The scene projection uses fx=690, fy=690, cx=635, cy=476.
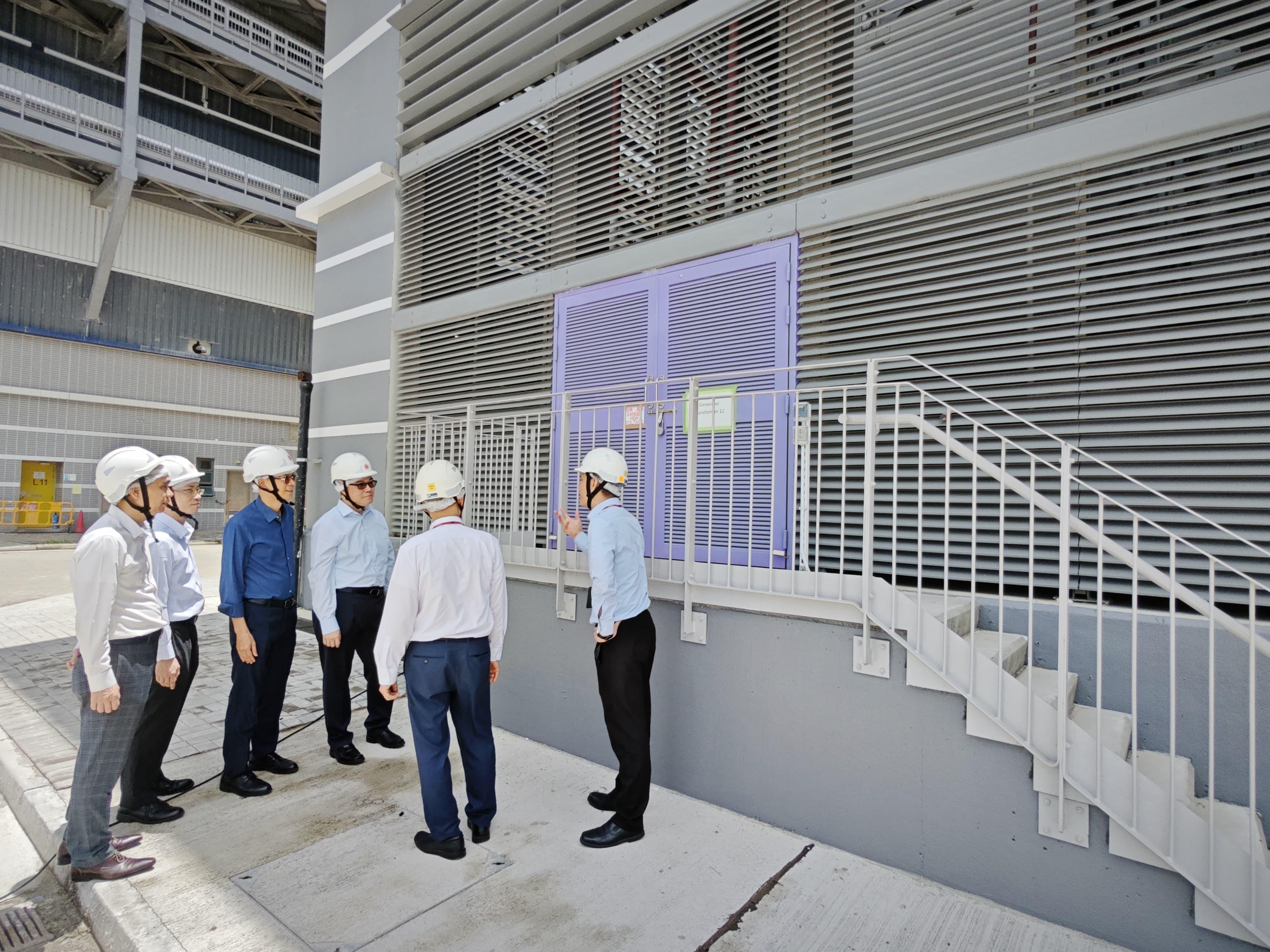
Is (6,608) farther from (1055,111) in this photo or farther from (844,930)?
(1055,111)

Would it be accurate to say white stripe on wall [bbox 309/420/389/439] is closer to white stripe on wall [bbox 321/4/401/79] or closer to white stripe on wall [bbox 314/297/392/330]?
white stripe on wall [bbox 314/297/392/330]

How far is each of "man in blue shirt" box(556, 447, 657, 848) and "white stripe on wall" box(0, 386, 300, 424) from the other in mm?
18855

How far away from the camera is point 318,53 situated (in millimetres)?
21000

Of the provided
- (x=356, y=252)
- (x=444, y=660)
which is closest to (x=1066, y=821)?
(x=444, y=660)

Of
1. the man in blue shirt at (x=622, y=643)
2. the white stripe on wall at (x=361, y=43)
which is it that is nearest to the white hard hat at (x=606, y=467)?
the man in blue shirt at (x=622, y=643)

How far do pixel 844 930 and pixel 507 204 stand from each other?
710 cm

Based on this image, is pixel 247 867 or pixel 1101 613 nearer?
pixel 1101 613

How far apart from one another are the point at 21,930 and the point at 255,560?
198cm

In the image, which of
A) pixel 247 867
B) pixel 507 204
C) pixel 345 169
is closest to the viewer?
pixel 247 867

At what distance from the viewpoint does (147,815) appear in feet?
12.7

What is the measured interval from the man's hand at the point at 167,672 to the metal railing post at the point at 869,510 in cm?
357

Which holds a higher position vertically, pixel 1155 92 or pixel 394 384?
pixel 1155 92

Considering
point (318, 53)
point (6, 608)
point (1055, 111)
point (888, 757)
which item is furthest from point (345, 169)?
point (318, 53)

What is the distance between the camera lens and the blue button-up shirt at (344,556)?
4.66 metres
